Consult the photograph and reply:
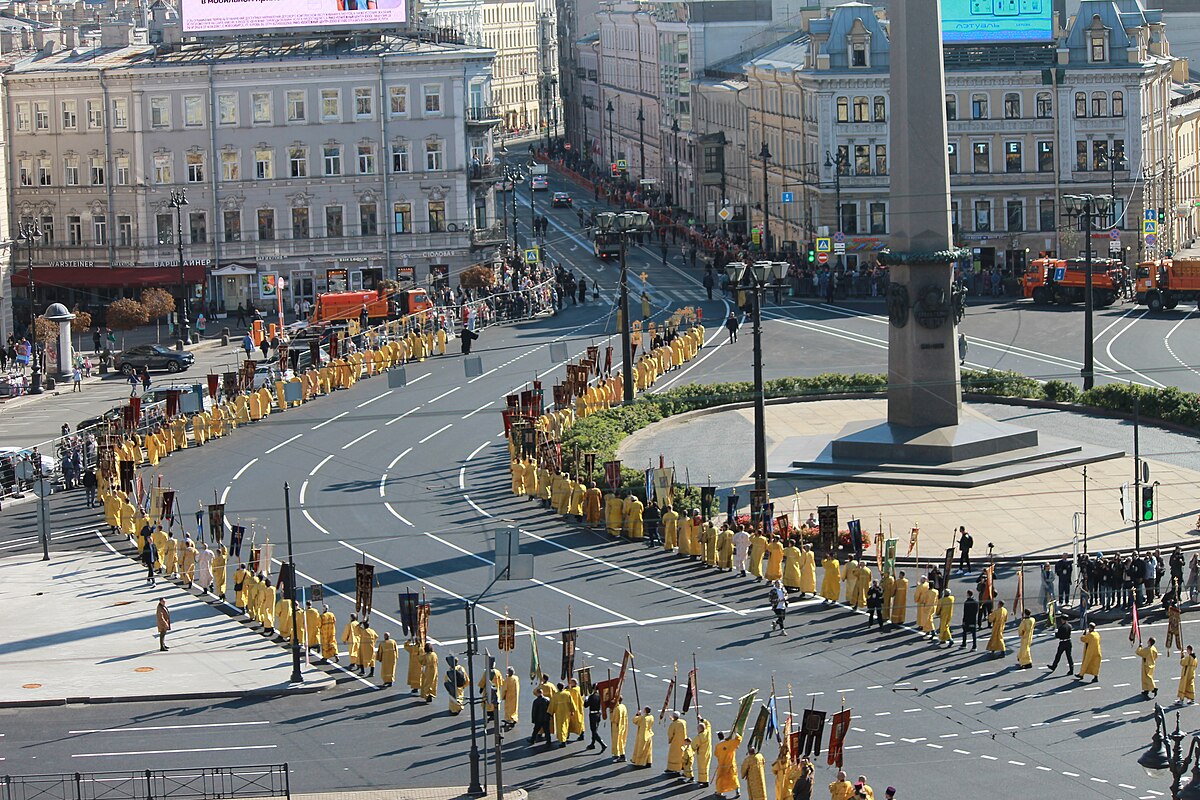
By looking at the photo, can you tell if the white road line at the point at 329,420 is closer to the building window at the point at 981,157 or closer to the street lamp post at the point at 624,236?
the street lamp post at the point at 624,236

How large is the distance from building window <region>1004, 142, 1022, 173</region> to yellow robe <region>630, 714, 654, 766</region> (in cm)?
6001

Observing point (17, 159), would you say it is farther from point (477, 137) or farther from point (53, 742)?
point (53, 742)

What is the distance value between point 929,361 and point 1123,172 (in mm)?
39967

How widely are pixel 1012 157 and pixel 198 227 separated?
3325cm

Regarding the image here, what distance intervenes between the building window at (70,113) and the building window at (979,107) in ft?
120

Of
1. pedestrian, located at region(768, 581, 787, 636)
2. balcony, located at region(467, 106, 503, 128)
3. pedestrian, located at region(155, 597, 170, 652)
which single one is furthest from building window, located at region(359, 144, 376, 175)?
pedestrian, located at region(768, 581, 787, 636)

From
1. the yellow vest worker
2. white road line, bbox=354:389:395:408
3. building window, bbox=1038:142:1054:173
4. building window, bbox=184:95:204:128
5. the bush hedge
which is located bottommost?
the yellow vest worker

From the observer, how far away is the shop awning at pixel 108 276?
305 feet

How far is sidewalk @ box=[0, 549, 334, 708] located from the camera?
40.0 meters

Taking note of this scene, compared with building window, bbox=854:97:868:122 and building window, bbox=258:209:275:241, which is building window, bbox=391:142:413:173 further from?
building window, bbox=854:97:868:122

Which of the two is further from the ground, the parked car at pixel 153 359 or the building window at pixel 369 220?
the building window at pixel 369 220

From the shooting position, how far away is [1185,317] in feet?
255

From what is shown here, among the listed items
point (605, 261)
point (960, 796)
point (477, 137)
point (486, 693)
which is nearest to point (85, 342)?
point (477, 137)

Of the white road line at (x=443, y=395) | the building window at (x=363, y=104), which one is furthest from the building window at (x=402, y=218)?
the white road line at (x=443, y=395)
